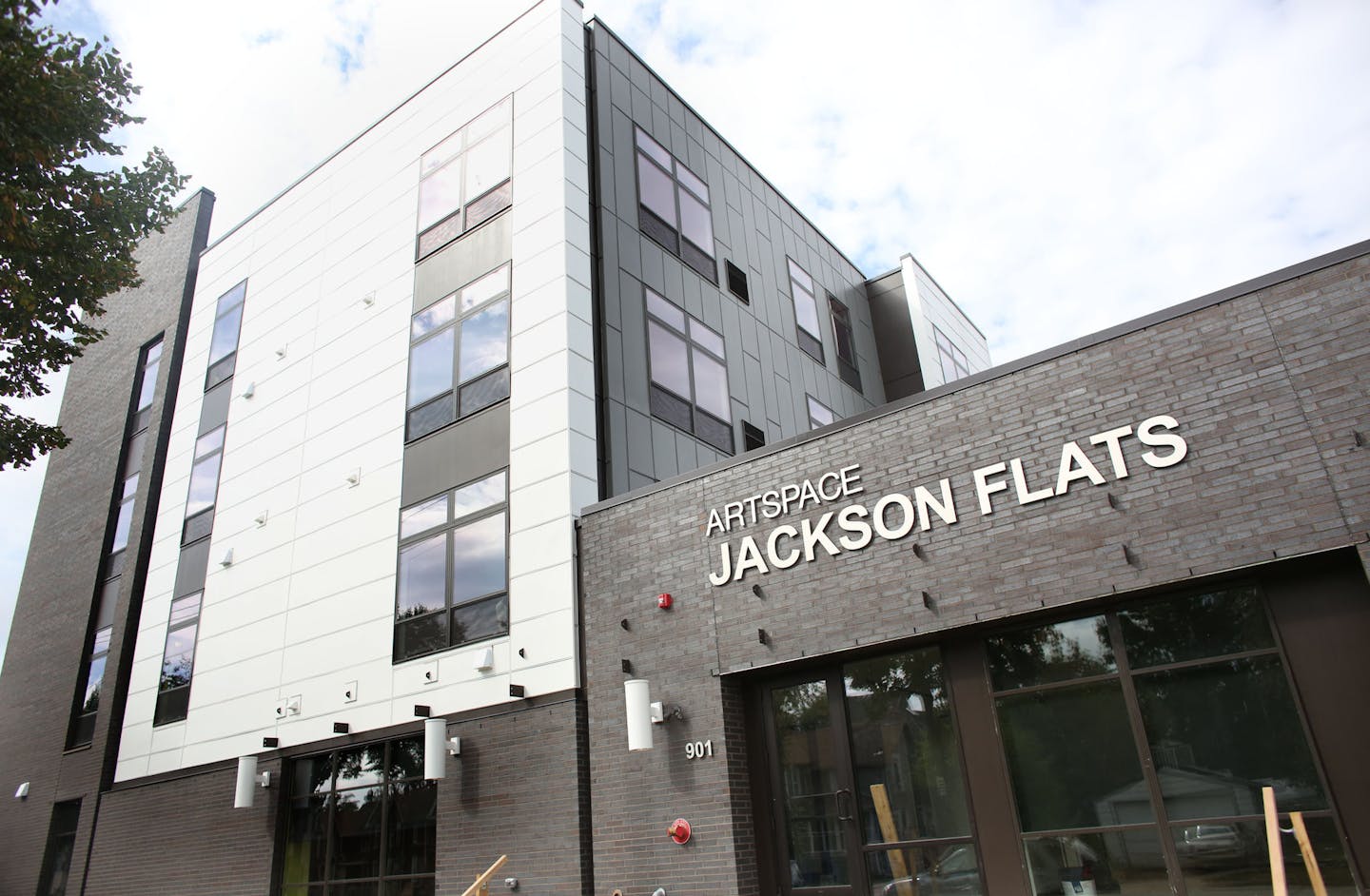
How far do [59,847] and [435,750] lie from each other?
10.4 m

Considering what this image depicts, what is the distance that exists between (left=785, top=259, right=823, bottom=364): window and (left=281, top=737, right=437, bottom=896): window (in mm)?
10100

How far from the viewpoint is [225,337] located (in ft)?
57.6

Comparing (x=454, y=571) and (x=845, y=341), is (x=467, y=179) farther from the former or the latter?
(x=845, y=341)

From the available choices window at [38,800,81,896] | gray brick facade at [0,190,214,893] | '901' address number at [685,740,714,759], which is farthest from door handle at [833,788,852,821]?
window at [38,800,81,896]

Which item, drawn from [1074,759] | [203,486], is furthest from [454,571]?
Answer: [203,486]

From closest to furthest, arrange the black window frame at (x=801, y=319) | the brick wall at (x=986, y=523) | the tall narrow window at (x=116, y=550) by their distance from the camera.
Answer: the brick wall at (x=986, y=523) → the tall narrow window at (x=116, y=550) → the black window frame at (x=801, y=319)

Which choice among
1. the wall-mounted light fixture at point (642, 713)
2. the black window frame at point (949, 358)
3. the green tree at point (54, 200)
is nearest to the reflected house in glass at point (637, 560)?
the wall-mounted light fixture at point (642, 713)

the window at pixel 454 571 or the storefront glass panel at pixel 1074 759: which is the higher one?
the window at pixel 454 571

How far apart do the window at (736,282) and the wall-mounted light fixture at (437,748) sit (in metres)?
8.31

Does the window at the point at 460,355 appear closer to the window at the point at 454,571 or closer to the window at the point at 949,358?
the window at the point at 454,571

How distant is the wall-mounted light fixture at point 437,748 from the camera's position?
33.8 feet

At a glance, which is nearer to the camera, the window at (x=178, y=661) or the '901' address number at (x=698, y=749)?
the '901' address number at (x=698, y=749)

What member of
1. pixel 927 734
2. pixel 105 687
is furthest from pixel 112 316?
pixel 927 734

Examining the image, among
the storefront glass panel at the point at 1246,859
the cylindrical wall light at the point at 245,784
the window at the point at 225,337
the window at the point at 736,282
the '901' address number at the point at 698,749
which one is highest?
the window at the point at 225,337
